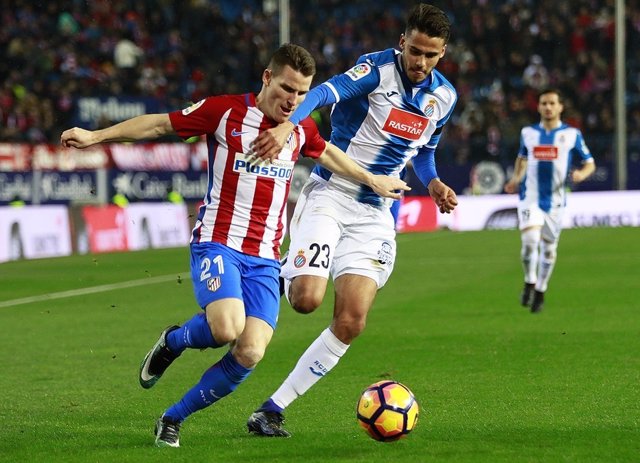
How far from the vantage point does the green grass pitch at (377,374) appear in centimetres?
620

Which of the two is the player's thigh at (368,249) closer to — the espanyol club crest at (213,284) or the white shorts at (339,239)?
the white shorts at (339,239)

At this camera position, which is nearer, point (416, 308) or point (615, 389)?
point (615, 389)

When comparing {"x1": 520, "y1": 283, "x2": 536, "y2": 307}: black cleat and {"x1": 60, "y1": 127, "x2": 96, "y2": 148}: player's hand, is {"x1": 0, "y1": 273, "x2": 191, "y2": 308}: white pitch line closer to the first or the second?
{"x1": 520, "y1": 283, "x2": 536, "y2": 307}: black cleat

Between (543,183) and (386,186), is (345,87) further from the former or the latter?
(543,183)

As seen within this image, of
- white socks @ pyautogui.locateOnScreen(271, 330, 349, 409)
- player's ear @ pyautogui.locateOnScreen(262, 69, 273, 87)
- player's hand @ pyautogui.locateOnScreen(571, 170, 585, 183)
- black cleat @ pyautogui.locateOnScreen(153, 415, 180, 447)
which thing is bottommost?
black cleat @ pyautogui.locateOnScreen(153, 415, 180, 447)

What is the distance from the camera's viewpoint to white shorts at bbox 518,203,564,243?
13.6 meters

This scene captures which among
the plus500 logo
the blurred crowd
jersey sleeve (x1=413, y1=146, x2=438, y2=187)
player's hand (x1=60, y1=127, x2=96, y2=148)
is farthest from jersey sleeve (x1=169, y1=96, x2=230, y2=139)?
the blurred crowd

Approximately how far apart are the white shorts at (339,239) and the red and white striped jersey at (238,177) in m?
0.67

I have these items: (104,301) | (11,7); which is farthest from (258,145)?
(11,7)

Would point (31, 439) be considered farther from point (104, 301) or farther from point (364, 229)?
point (104, 301)

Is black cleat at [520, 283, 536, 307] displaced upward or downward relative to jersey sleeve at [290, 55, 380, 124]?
downward

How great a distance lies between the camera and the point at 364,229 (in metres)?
7.43

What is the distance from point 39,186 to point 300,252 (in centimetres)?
1994

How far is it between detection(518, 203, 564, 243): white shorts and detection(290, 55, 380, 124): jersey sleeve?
21.4ft
